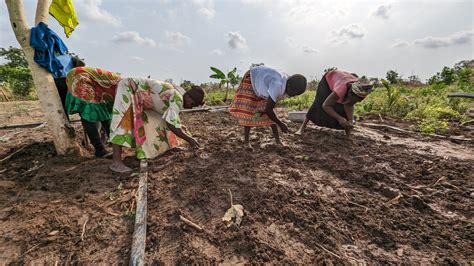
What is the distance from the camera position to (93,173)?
9.02 ft

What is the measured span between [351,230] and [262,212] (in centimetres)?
70

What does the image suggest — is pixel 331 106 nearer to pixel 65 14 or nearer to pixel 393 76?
pixel 65 14

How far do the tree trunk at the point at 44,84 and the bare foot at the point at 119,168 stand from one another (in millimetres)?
781

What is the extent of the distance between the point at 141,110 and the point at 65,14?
1.93m

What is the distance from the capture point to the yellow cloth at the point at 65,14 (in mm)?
3283

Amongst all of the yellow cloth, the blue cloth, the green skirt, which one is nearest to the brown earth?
the green skirt

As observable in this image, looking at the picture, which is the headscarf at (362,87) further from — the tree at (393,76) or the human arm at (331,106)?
the tree at (393,76)

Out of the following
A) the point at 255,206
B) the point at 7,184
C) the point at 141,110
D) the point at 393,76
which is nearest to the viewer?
Answer: the point at 255,206

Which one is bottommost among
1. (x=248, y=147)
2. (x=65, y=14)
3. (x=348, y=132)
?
(x=248, y=147)

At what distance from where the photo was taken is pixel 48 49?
285 centimetres

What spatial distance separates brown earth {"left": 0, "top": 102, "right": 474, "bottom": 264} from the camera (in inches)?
65.4

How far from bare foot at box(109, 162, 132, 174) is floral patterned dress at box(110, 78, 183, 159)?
0.67 feet

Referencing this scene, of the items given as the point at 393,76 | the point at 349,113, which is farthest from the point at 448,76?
the point at 349,113

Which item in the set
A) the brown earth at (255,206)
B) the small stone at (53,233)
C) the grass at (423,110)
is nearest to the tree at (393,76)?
the grass at (423,110)
